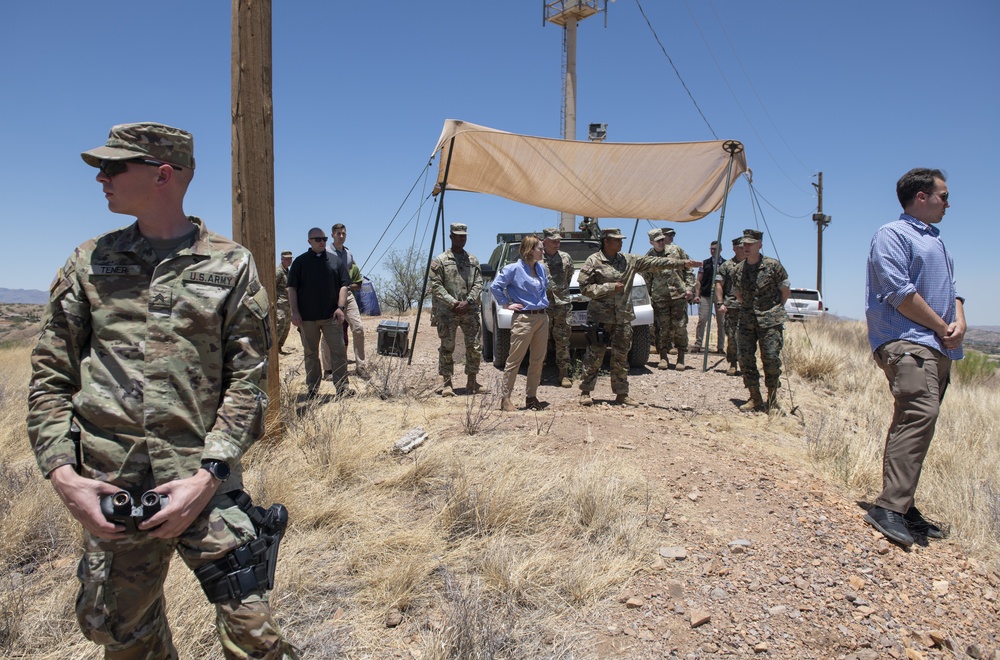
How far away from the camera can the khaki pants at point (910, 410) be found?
3604 millimetres

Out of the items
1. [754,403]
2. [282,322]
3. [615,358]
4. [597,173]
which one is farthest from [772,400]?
[282,322]

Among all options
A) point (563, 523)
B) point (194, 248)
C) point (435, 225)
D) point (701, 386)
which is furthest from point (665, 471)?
point (435, 225)

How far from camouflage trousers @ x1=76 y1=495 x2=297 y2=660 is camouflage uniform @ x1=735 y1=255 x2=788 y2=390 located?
19.5 ft

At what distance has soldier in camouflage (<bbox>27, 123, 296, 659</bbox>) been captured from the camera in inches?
68.5

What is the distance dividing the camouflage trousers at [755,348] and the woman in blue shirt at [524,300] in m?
2.13

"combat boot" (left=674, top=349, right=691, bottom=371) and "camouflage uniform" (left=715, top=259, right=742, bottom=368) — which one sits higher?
"camouflage uniform" (left=715, top=259, right=742, bottom=368)

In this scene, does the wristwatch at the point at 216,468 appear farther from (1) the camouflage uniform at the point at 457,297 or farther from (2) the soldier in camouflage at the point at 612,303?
(1) the camouflage uniform at the point at 457,297

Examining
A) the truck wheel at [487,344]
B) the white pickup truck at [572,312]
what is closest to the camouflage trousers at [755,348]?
the white pickup truck at [572,312]

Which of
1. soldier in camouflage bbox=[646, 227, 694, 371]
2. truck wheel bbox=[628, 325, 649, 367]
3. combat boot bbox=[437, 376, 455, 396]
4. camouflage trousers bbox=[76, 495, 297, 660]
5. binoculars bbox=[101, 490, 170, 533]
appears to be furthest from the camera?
soldier in camouflage bbox=[646, 227, 694, 371]

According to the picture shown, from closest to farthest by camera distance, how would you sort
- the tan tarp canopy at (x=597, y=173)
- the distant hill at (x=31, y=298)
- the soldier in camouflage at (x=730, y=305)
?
1. the soldier in camouflage at (x=730, y=305)
2. the tan tarp canopy at (x=597, y=173)
3. the distant hill at (x=31, y=298)

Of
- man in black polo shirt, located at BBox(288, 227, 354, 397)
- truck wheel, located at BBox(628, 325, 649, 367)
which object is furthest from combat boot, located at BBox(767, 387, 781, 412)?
man in black polo shirt, located at BBox(288, 227, 354, 397)

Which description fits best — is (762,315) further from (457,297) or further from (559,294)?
(457,297)

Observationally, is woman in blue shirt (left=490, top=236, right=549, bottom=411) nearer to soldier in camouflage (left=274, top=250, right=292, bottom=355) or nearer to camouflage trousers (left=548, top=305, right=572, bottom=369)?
camouflage trousers (left=548, top=305, right=572, bottom=369)

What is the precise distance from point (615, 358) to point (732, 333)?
260cm
